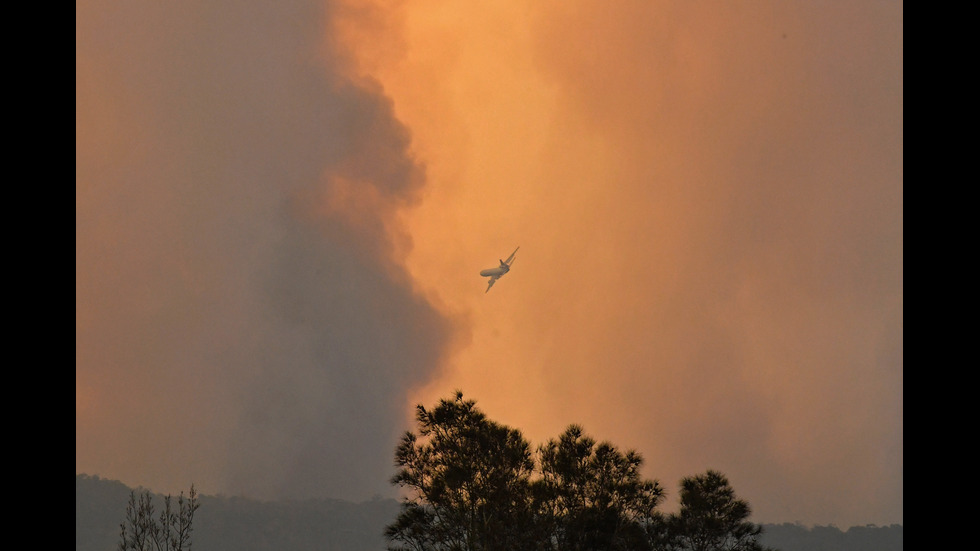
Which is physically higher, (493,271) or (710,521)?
(493,271)

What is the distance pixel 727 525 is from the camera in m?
62.9

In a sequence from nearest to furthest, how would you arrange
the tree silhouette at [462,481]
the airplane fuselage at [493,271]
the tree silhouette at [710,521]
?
the tree silhouette at [462,481]
the tree silhouette at [710,521]
the airplane fuselage at [493,271]

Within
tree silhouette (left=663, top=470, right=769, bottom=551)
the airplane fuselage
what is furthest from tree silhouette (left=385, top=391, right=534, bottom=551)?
the airplane fuselage

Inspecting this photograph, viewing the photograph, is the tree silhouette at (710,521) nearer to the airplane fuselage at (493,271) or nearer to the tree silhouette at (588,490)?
the tree silhouette at (588,490)

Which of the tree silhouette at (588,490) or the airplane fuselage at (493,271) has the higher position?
the airplane fuselage at (493,271)

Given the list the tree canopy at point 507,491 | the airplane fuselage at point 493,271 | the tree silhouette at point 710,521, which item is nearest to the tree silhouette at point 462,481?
the tree canopy at point 507,491

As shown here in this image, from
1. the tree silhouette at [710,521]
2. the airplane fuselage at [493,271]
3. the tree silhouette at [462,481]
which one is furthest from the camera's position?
the airplane fuselage at [493,271]

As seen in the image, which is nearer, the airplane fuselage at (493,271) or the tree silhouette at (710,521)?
the tree silhouette at (710,521)

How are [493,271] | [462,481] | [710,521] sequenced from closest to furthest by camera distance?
1. [462,481]
2. [710,521]
3. [493,271]

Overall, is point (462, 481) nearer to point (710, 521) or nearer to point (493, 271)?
point (710, 521)

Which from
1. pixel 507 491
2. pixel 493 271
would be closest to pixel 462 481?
pixel 507 491

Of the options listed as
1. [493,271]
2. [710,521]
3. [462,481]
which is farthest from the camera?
[493,271]
